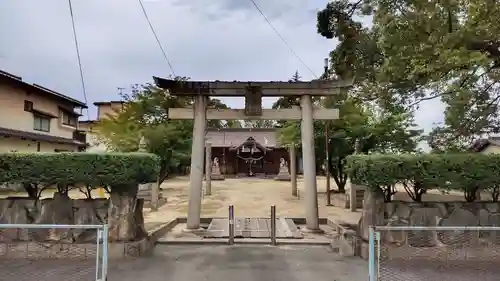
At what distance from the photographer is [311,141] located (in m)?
10.6

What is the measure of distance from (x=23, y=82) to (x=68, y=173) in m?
18.2

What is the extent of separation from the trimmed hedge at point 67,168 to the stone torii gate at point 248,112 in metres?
3.52

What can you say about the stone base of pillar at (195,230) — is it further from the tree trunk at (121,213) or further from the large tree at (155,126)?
the large tree at (155,126)

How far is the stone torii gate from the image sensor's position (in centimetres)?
1042

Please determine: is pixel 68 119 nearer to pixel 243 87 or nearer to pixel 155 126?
pixel 155 126

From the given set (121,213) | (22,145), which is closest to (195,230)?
(121,213)

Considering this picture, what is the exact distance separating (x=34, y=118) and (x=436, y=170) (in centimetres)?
2446

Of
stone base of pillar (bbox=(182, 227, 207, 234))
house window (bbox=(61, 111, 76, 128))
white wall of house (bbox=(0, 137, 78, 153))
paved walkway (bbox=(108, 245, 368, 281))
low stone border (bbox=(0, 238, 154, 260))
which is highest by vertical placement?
house window (bbox=(61, 111, 76, 128))

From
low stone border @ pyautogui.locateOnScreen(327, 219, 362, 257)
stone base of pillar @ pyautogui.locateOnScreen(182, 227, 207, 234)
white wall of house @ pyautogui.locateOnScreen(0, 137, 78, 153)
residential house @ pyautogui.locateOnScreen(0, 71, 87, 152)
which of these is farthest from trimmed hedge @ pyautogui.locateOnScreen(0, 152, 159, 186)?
residential house @ pyautogui.locateOnScreen(0, 71, 87, 152)

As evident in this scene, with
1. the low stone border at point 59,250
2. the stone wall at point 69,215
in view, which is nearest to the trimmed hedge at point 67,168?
the stone wall at point 69,215

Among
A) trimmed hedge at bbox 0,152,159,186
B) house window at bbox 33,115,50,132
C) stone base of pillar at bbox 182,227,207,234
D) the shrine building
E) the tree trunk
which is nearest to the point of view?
trimmed hedge at bbox 0,152,159,186

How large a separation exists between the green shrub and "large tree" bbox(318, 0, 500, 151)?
172 cm

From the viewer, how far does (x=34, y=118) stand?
2425 centimetres

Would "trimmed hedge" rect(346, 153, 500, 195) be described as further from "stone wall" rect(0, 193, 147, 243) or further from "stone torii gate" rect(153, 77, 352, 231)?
"stone wall" rect(0, 193, 147, 243)
